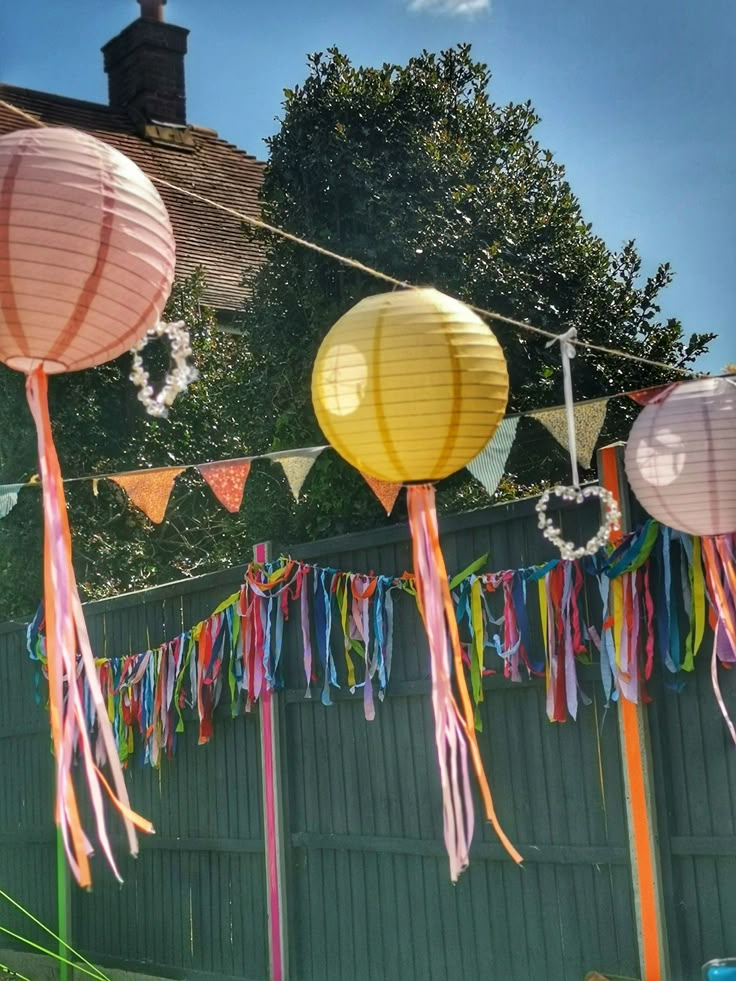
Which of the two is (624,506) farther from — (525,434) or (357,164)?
(357,164)

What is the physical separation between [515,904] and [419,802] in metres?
0.60

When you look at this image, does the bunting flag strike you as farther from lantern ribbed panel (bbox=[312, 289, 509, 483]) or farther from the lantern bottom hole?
the lantern bottom hole

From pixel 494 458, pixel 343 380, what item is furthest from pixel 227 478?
pixel 343 380

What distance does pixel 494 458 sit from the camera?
4.62m

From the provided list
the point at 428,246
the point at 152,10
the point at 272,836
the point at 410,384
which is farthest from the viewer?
the point at 152,10

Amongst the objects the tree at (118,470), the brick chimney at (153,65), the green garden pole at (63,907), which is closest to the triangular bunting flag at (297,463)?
the green garden pole at (63,907)

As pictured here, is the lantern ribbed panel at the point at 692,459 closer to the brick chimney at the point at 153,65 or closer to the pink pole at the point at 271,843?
the pink pole at the point at 271,843

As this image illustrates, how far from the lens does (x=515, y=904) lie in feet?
15.1

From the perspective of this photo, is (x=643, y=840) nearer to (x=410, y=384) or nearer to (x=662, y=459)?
(x=662, y=459)

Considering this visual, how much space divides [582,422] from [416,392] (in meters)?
1.46

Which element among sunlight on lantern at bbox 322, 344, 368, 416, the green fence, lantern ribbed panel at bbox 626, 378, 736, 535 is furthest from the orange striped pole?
sunlight on lantern at bbox 322, 344, 368, 416

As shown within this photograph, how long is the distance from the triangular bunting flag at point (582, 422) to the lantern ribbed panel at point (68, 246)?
198 cm

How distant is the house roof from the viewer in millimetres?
13375

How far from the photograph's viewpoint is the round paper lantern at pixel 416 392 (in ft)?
10.8
